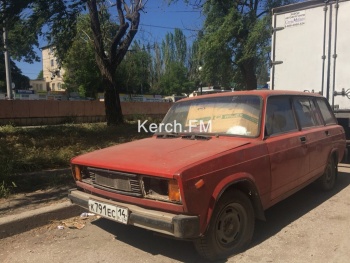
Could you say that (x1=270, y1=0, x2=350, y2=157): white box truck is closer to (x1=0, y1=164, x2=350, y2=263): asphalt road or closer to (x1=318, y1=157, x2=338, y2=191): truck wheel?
(x1=318, y1=157, x2=338, y2=191): truck wheel

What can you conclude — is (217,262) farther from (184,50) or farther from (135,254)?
(184,50)

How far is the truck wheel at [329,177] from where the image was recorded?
5406 millimetres

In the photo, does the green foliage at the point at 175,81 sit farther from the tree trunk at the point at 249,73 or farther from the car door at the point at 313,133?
the car door at the point at 313,133

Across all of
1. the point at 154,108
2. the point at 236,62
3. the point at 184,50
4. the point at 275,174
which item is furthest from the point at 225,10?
the point at 184,50

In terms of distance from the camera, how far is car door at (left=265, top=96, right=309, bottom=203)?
390 cm

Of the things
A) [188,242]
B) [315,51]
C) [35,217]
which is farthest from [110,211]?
[315,51]

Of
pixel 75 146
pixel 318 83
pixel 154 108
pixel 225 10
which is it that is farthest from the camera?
pixel 154 108

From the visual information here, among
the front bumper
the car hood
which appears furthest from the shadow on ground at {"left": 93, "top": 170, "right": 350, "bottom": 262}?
the car hood

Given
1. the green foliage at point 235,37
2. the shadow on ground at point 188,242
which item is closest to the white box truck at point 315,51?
the shadow on ground at point 188,242

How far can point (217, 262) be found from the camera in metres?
3.26

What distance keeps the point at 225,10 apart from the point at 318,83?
1352 cm

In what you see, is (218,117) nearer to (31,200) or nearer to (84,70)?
(31,200)

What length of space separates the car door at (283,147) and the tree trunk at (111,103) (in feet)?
27.3

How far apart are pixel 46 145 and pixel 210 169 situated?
611cm
